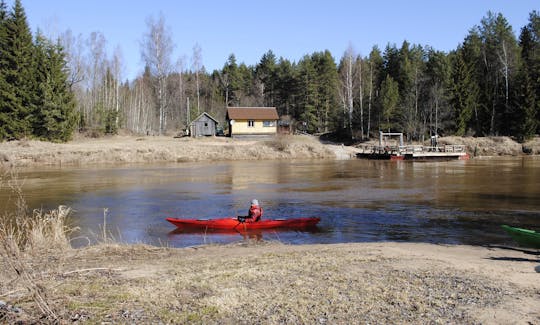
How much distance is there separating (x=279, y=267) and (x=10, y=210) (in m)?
14.3

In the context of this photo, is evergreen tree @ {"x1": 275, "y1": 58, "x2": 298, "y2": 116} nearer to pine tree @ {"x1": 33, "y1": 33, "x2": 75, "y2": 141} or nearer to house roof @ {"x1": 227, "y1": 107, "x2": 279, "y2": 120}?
house roof @ {"x1": 227, "y1": 107, "x2": 279, "y2": 120}

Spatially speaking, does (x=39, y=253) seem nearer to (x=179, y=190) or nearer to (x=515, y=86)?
(x=179, y=190)

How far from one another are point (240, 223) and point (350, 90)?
48061mm

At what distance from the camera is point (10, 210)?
1864cm

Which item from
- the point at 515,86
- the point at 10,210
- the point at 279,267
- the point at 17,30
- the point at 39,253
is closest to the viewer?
the point at 279,267

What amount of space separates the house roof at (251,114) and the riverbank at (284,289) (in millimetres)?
49824

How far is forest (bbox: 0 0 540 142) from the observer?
43812 millimetres

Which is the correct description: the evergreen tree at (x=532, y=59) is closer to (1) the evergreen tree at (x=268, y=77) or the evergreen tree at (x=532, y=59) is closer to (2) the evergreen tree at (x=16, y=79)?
(1) the evergreen tree at (x=268, y=77)

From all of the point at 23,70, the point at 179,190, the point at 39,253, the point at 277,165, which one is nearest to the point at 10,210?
the point at 179,190

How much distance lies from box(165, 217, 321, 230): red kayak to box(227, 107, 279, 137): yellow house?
145 feet

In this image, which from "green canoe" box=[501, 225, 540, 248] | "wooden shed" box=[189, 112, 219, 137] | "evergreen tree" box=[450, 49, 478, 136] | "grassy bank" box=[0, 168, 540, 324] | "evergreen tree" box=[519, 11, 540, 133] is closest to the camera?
"grassy bank" box=[0, 168, 540, 324]

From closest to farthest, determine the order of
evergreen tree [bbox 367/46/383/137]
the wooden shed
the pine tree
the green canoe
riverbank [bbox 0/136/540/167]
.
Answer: the green canoe
riverbank [bbox 0/136/540/167]
the pine tree
the wooden shed
evergreen tree [bbox 367/46/383/137]

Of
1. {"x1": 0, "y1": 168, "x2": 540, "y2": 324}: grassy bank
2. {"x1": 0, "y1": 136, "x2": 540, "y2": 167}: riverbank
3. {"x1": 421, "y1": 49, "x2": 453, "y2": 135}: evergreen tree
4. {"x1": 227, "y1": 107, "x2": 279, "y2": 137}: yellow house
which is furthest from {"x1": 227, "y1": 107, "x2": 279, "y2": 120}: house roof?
{"x1": 0, "y1": 168, "x2": 540, "y2": 324}: grassy bank

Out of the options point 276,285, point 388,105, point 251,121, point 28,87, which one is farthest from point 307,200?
point 388,105
